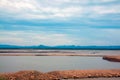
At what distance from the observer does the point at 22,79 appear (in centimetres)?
2516

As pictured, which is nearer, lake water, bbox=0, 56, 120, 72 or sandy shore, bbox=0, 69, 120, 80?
sandy shore, bbox=0, 69, 120, 80

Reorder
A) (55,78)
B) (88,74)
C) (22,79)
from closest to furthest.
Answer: (22,79), (55,78), (88,74)

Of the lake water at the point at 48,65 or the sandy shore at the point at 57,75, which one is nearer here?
the sandy shore at the point at 57,75

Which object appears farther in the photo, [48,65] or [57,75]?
[48,65]

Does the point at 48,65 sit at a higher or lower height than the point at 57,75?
higher

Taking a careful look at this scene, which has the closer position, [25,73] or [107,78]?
[25,73]

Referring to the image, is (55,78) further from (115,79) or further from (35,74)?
(115,79)

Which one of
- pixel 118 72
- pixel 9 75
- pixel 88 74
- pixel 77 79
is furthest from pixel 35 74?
pixel 118 72

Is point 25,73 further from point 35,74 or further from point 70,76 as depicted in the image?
point 70,76

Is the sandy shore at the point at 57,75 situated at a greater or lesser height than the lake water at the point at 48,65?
lesser

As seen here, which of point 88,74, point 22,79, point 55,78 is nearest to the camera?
point 22,79

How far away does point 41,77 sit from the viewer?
86.2 feet

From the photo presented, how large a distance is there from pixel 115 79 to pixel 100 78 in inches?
63.2

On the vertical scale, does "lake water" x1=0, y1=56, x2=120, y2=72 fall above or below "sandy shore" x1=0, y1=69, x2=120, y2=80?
above
